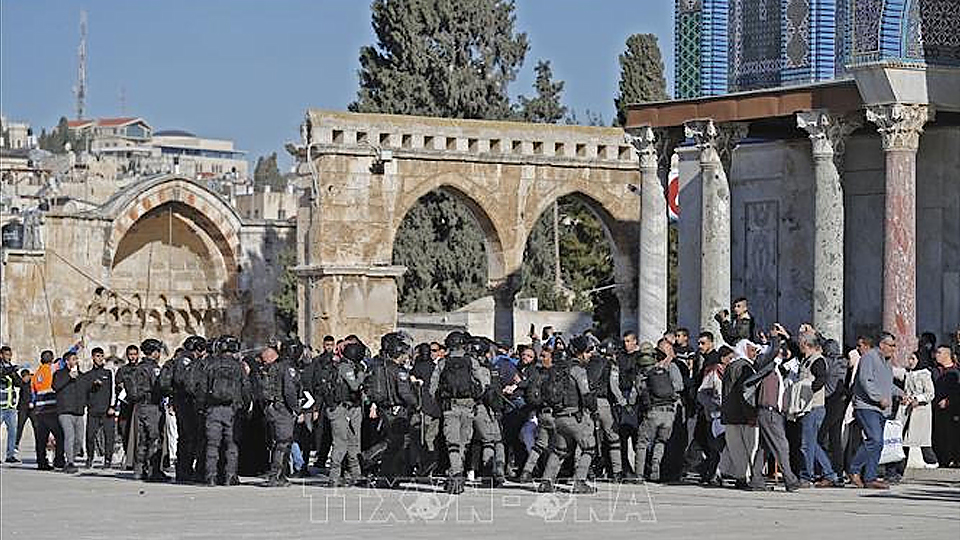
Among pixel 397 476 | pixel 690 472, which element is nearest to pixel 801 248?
pixel 690 472

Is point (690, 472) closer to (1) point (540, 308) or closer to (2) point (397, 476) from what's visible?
(2) point (397, 476)

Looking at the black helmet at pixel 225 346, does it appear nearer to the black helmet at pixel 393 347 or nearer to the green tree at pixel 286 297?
the black helmet at pixel 393 347

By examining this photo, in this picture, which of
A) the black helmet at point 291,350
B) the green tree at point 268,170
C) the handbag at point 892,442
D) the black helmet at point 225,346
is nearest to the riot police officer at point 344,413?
the black helmet at point 291,350

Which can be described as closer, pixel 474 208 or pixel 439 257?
pixel 474 208

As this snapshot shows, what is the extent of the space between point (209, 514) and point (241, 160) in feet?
556

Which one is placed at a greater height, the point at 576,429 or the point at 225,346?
the point at 225,346

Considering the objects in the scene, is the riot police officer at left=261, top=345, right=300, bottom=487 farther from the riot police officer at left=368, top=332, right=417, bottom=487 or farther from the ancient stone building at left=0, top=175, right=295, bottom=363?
the ancient stone building at left=0, top=175, right=295, bottom=363

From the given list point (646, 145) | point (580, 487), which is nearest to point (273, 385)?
point (580, 487)

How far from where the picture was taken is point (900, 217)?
20.8m

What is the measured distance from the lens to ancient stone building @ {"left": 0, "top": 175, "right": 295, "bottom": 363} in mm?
41156

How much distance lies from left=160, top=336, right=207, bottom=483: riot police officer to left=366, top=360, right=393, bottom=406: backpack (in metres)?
1.79

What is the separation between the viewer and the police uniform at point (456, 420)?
58.7ft

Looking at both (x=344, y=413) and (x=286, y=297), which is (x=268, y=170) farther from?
(x=344, y=413)

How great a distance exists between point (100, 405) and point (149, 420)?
187cm
